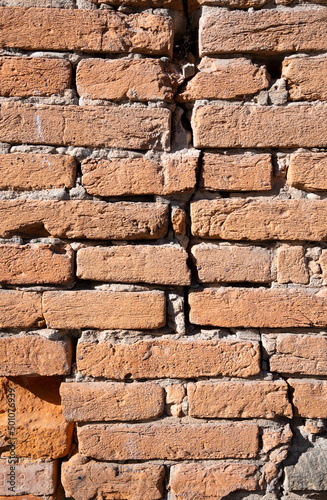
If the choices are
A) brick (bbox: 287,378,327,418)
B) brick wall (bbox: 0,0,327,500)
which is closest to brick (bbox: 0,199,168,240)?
brick wall (bbox: 0,0,327,500)

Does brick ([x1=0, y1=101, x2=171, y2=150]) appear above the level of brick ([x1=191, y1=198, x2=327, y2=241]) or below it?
above

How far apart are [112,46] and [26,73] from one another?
A: 28 cm

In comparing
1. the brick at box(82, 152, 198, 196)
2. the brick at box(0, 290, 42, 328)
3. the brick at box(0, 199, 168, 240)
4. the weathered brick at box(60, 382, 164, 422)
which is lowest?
the weathered brick at box(60, 382, 164, 422)

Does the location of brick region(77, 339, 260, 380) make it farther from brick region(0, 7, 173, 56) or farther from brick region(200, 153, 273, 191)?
brick region(0, 7, 173, 56)

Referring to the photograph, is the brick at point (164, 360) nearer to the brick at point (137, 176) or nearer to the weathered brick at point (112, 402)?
the weathered brick at point (112, 402)

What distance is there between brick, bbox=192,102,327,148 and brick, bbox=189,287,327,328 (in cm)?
47

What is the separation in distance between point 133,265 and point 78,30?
76cm

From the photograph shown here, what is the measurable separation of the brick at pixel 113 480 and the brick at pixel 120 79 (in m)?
1.18

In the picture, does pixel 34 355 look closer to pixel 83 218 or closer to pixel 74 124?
pixel 83 218

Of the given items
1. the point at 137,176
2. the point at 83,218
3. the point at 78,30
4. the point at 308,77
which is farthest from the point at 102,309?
the point at 308,77

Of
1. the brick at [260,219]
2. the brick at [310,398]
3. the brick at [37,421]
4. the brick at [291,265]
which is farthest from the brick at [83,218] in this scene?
the brick at [310,398]

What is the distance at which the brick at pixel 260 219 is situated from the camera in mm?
1245

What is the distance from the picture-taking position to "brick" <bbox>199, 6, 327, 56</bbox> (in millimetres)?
1233

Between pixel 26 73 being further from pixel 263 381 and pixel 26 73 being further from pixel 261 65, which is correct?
pixel 263 381
